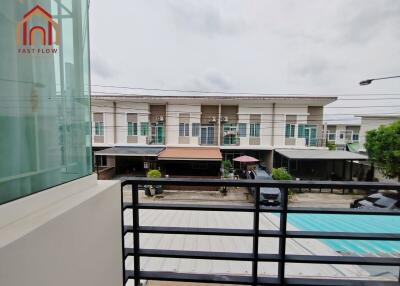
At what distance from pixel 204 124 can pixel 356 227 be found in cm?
850

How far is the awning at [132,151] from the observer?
31.4 ft

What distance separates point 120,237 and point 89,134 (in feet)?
2.27

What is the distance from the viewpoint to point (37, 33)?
0.79 meters

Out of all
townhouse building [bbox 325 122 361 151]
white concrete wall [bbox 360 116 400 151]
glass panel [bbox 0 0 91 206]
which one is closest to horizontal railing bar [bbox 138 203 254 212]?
glass panel [bbox 0 0 91 206]

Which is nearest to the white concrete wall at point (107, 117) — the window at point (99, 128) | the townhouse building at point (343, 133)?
the window at point (99, 128)

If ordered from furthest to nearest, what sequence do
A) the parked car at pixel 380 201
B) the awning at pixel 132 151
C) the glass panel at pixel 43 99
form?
the awning at pixel 132 151
the parked car at pixel 380 201
the glass panel at pixel 43 99

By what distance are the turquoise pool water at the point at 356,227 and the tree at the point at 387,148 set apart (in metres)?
5.99

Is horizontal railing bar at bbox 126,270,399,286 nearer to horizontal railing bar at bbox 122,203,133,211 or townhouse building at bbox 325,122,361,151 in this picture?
horizontal railing bar at bbox 122,203,133,211

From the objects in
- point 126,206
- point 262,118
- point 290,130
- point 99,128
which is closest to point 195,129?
point 262,118

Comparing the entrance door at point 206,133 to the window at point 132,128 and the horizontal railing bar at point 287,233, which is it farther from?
the horizontal railing bar at point 287,233

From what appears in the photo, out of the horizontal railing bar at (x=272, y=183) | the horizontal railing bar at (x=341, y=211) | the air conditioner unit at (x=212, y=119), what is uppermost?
the air conditioner unit at (x=212, y=119)

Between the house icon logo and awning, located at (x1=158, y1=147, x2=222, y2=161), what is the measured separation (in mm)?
8104

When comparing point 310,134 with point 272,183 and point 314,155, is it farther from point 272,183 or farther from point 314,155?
point 272,183

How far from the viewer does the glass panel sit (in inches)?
27.5
